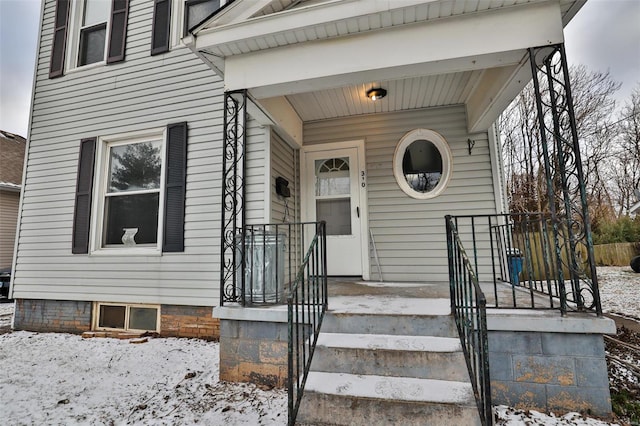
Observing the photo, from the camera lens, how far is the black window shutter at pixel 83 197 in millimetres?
4438

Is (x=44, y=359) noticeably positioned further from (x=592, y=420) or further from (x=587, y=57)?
(x=587, y=57)

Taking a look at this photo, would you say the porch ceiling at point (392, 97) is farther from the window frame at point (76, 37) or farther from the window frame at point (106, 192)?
the window frame at point (76, 37)

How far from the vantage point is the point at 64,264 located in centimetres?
451

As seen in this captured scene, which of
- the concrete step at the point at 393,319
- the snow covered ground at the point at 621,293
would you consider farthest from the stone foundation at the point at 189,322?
the snow covered ground at the point at 621,293

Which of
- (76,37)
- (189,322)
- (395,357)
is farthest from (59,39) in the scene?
(395,357)

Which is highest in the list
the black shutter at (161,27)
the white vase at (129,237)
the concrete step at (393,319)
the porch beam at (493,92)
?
the black shutter at (161,27)

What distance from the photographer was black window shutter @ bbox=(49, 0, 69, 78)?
5012 mm

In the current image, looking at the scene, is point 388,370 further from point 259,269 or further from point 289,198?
point 289,198

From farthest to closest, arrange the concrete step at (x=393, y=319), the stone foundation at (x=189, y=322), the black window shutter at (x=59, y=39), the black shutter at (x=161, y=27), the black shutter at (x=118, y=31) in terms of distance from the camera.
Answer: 1. the black window shutter at (x=59, y=39)
2. the black shutter at (x=118, y=31)
3. the black shutter at (x=161, y=27)
4. the stone foundation at (x=189, y=322)
5. the concrete step at (x=393, y=319)

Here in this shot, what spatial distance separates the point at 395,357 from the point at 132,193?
13.7ft

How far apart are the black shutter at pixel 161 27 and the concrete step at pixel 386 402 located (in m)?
4.89

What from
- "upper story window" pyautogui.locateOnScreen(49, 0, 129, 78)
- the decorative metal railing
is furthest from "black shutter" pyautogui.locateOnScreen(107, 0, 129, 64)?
the decorative metal railing

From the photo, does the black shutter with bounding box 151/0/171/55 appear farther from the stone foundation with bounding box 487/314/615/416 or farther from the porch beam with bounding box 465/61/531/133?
the stone foundation with bounding box 487/314/615/416

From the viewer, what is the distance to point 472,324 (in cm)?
179
